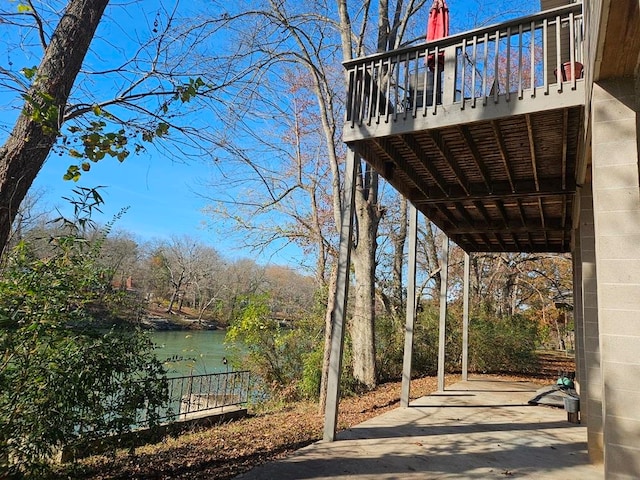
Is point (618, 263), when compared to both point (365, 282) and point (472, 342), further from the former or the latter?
point (472, 342)

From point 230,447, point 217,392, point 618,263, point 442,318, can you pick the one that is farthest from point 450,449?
point 217,392

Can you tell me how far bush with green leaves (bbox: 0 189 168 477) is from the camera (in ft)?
6.88

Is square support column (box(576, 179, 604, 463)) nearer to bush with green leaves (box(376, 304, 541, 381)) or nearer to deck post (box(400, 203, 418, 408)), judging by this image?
deck post (box(400, 203, 418, 408))

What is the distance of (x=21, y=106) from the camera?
247 centimetres

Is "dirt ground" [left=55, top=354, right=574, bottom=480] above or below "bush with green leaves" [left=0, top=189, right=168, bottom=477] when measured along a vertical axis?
below

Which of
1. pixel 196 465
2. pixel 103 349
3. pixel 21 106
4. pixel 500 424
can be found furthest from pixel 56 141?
pixel 500 424

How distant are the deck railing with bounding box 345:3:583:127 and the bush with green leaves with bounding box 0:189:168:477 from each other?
9.14ft

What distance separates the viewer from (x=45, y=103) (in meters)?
2.22

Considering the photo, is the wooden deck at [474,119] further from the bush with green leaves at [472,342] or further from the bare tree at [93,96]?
the bush with green leaves at [472,342]

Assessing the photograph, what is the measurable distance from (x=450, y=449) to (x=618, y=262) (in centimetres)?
254

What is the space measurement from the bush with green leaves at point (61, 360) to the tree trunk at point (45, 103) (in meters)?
0.38

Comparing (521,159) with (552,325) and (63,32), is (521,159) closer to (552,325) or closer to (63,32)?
(63,32)

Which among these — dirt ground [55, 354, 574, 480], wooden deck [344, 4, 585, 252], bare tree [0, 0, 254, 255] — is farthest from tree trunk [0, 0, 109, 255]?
wooden deck [344, 4, 585, 252]

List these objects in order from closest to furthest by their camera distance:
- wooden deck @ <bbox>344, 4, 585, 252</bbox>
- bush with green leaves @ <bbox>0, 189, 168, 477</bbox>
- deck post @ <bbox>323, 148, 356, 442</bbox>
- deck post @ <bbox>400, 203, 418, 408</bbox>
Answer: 1. bush with green leaves @ <bbox>0, 189, 168, 477</bbox>
2. wooden deck @ <bbox>344, 4, 585, 252</bbox>
3. deck post @ <bbox>323, 148, 356, 442</bbox>
4. deck post @ <bbox>400, 203, 418, 408</bbox>
